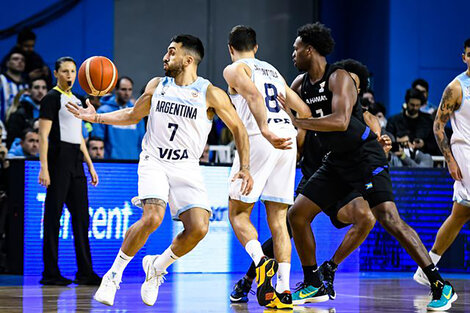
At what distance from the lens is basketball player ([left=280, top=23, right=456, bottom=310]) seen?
643 centimetres

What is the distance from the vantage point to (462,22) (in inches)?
605

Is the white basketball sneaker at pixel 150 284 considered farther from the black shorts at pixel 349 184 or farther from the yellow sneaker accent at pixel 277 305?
the black shorts at pixel 349 184

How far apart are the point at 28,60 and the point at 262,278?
7.51m

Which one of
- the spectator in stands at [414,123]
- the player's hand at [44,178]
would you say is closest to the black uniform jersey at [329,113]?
the player's hand at [44,178]

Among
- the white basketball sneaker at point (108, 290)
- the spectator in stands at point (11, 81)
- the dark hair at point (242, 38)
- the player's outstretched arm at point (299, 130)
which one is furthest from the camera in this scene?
the spectator in stands at point (11, 81)

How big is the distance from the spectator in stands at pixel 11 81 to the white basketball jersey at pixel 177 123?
635 centimetres

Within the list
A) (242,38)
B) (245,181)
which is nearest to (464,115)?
(242,38)

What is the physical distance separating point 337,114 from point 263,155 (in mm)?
708

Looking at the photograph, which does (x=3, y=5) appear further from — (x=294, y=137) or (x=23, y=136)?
(x=294, y=137)

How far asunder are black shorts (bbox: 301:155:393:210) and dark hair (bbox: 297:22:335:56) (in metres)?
0.93

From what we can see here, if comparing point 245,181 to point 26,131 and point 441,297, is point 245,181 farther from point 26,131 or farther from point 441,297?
point 26,131

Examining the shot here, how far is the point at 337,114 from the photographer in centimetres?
641

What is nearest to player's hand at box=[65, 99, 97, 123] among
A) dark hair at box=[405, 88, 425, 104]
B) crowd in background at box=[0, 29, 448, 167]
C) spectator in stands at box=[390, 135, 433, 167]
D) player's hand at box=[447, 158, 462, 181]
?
player's hand at box=[447, 158, 462, 181]

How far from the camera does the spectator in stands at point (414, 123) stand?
39.7 ft
